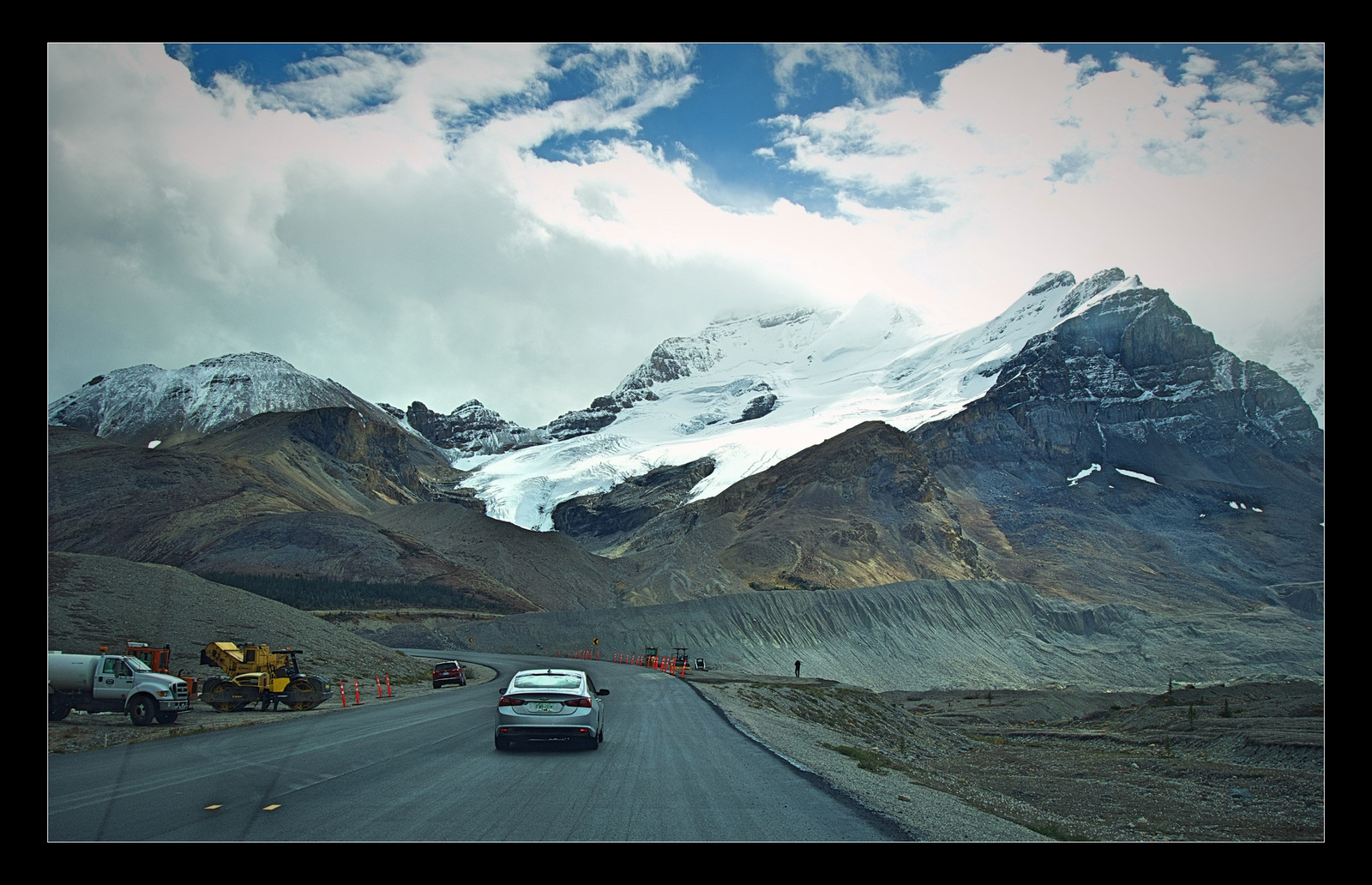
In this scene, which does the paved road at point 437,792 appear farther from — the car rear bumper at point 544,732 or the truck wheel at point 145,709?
the truck wheel at point 145,709

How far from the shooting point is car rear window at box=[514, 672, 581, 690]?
16.5 metres

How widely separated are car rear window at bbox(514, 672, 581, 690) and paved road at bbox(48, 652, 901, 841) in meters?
1.13

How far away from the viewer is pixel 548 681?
54.9 ft

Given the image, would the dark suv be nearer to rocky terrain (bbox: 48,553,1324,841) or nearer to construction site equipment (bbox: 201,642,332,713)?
rocky terrain (bbox: 48,553,1324,841)

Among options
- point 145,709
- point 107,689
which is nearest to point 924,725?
point 145,709

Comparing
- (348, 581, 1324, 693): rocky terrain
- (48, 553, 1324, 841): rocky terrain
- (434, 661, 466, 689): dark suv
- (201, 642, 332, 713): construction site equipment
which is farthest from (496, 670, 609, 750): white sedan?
(348, 581, 1324, 693): rocky terrain

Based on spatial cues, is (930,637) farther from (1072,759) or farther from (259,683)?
(259,683)

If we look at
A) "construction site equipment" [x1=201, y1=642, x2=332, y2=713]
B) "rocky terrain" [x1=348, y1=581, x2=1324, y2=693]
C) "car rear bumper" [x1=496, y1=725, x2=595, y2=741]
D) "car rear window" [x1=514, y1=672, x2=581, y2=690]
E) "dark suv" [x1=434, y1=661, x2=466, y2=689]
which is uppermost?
"car rear window" [x1=514, y1=672, x2=581, y2=690]

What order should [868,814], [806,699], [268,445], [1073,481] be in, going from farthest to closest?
[1073,481] → [268,445] → [806,699] → [868,814]

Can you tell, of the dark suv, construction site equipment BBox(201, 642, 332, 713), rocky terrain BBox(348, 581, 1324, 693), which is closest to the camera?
construction site equipment BBox(201, 642, 332, 713)
